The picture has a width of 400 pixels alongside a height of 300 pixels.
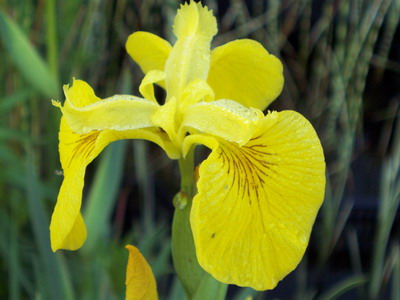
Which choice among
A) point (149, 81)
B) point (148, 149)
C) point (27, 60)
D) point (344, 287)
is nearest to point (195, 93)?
point (149, 81)

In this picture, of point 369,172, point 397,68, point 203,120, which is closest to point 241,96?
point 203,120

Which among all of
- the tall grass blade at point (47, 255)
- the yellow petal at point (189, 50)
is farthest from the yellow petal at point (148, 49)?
the tall grass blade at point (47, 255)

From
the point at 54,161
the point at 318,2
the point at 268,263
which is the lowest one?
the point at 54,161

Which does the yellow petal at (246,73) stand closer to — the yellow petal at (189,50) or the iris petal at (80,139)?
the yellow petal at (189,50)

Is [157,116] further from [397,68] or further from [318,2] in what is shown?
[318,2]

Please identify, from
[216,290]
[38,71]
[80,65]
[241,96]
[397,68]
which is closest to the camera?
[216,290]

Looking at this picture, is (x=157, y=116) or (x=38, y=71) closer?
(x=157, y=116)

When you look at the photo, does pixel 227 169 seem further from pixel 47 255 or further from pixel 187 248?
pixel 47 255
